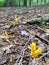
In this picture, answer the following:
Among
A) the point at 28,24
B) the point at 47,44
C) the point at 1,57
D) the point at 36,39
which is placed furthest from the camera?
the point at 28,24

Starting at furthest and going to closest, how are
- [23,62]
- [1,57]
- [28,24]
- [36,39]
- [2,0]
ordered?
[2,0] < [28,24] < [36,39] < [1,57] < [23,62]

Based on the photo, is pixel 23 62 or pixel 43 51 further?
pixel 43 51

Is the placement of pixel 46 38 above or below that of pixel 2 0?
above

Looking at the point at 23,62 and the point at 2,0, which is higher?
the point at 23,62

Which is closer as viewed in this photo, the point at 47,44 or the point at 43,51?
the point at 43,51

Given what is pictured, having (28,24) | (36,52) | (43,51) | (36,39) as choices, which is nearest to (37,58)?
(36,52)

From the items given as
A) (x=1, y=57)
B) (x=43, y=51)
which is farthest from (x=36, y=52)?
(x=1, y=57)

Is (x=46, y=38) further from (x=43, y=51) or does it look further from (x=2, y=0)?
(x=2, y=0)

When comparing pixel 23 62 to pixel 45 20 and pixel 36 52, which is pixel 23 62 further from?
pixel 45 20

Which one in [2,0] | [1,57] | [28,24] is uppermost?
[1,57]
